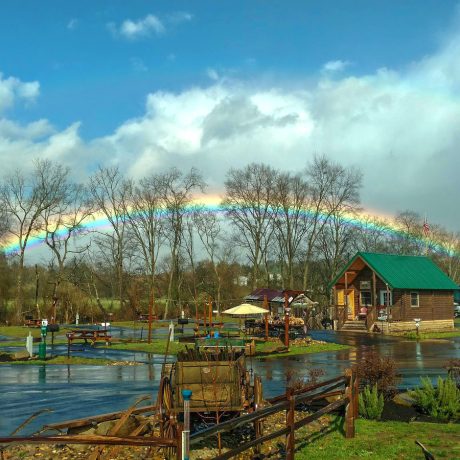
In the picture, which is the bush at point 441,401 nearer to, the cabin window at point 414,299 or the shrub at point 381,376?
the shrub at point 381,376

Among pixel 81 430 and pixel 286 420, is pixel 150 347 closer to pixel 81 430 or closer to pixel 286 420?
pixel 81 430

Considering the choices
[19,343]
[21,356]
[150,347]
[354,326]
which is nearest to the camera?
[21,356]

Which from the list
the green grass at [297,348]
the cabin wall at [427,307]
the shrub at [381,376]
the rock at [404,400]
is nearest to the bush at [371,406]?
the rock at [404,400]

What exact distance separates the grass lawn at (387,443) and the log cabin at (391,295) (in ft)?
113

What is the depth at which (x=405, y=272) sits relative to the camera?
5119 cm

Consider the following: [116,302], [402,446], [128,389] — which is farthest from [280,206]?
[402,446]

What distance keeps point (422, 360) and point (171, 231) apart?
58.1 metres

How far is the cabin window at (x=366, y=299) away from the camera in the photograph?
51219mm

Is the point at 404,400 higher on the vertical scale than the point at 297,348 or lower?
higher

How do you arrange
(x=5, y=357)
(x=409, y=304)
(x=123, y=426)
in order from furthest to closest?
(x=409, y=304), (x=5, y=357), (x=123, y=426)

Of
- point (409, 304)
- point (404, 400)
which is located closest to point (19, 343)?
point (404, 400)

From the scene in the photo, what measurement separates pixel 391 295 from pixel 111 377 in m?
33.0

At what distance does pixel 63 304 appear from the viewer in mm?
64062

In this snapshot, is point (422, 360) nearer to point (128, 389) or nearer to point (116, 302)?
point (128, 389)
